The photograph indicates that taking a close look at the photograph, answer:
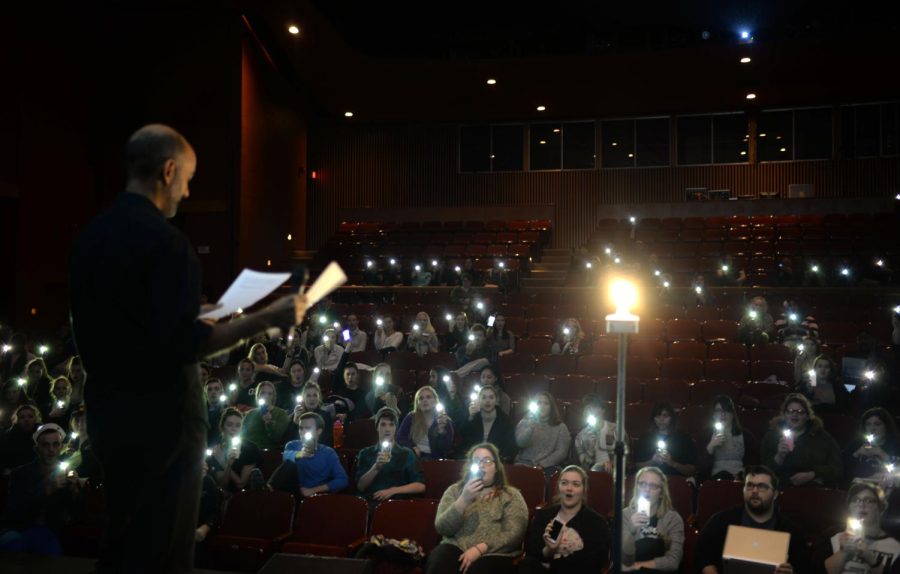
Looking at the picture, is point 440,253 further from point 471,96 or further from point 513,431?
point 513,431

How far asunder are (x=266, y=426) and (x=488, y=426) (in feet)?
6.28

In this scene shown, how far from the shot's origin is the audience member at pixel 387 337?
9414 mm

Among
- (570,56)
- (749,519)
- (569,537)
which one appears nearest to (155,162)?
(569,537)

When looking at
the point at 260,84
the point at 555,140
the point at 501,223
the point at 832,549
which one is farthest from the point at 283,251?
the point at 832,549

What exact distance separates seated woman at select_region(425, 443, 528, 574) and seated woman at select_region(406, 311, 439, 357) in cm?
442

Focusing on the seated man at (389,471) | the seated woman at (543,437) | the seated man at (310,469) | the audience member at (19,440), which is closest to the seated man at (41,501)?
the audience member at (19,440)

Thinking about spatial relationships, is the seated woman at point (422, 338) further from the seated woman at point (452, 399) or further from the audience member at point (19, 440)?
the audience member at point (19, 440)

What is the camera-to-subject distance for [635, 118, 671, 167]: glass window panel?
17.0m

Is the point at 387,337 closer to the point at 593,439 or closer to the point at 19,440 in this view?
the point at 593,439

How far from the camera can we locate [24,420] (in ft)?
20.4

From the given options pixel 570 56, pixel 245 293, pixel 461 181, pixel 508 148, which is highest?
pixel 570 56

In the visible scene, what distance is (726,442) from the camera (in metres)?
5.82

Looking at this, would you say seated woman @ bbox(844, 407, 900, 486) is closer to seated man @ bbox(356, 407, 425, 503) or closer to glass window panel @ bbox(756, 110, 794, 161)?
seated man @ bbox(356, 407, 425, 503)

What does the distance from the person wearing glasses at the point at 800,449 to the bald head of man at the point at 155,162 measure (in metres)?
4.84
